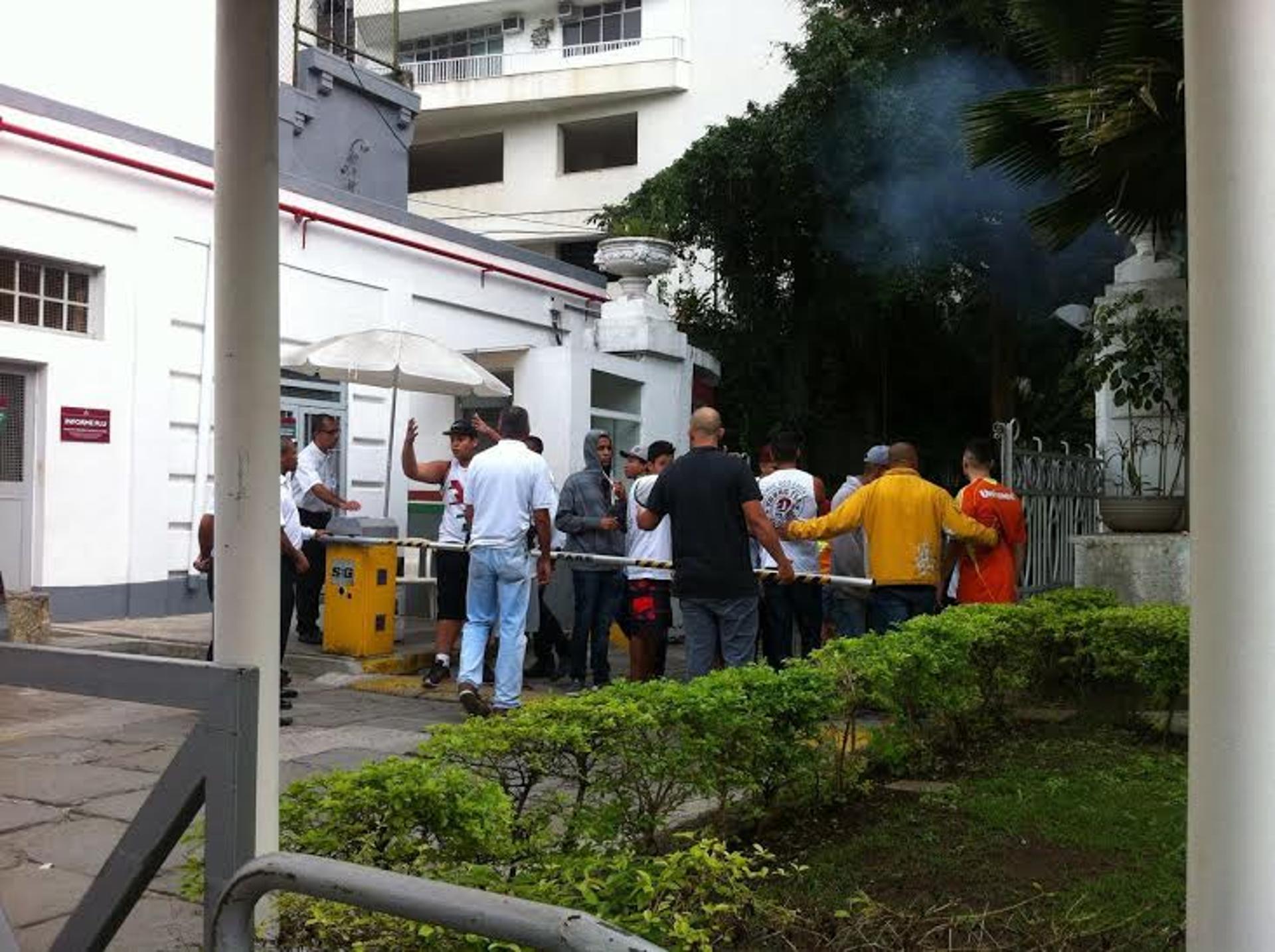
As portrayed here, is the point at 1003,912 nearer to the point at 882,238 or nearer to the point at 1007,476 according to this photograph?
the point at 1007,476

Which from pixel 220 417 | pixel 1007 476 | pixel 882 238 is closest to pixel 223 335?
pixel 220 417

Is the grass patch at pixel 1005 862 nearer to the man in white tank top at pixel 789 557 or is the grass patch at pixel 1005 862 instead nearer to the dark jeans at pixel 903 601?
the dark jeans at pixel 903 601

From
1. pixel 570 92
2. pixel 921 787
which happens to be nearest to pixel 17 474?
pixel 921 787

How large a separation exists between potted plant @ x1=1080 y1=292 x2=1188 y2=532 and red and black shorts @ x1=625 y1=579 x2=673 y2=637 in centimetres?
373

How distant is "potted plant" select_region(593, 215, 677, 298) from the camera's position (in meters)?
14.2

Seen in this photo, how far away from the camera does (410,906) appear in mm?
1806

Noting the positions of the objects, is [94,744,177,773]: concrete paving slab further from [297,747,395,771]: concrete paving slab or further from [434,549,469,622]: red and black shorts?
[434,549,469,622]: red and black shorts

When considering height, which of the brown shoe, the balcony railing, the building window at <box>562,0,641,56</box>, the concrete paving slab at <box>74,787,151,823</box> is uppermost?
the building window at <box>562,0,641,56</box>

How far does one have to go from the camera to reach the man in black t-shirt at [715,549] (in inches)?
258

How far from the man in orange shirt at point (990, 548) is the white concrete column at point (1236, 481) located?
5.30 metres

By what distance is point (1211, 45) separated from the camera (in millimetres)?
2443

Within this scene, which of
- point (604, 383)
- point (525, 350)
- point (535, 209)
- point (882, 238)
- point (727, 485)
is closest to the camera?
point (727, 485)

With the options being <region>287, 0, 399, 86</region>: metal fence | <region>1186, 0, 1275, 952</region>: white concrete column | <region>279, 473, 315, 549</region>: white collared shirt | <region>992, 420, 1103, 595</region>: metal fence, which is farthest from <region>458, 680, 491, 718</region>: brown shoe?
<region>287, 0, 399, 86</region>: metal fence

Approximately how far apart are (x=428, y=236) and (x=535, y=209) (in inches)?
766
